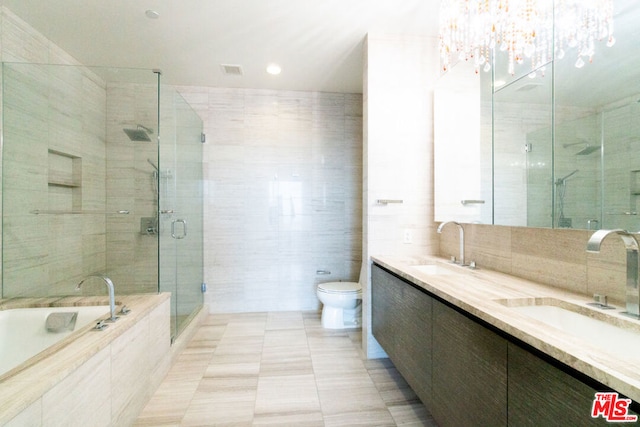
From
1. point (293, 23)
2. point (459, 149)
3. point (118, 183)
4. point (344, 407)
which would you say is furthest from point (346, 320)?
point (293, 23)

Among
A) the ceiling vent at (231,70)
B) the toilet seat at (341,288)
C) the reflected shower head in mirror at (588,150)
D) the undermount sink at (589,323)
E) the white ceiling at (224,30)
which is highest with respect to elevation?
the ceiling vent at (231,70)

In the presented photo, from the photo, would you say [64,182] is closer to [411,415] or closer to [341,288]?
[341,288]

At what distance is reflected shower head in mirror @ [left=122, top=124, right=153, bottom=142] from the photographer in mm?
2395

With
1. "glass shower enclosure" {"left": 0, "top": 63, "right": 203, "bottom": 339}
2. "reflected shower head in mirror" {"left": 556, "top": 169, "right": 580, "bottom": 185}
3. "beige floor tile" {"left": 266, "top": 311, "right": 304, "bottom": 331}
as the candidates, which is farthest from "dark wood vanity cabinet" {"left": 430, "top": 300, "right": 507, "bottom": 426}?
"glass shower enclosure" {"left": 0, "top": 63, "right": 203, "bottom": 339}

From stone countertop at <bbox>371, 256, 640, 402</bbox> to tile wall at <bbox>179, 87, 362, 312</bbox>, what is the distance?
5.04 feet

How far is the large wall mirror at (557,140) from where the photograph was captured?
3.40ft

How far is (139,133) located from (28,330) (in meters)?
1.60

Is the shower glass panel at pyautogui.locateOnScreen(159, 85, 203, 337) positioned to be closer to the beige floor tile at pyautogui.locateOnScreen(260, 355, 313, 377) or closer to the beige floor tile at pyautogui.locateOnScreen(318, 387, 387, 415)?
the beige floor tile at pyautogui.locateOnScreen(260, 355, 313, 377)

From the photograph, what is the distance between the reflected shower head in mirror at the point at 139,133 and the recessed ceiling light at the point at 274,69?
1270mm

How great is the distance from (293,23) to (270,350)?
2633 mm

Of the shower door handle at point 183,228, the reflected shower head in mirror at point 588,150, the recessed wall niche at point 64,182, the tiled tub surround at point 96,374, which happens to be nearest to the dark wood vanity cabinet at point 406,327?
the reflected shower head in mirror at point 588,150

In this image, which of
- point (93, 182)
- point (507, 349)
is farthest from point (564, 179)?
point (93, 182)

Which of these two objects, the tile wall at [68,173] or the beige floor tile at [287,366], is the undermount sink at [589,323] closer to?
the beige floor tile at [287,366]

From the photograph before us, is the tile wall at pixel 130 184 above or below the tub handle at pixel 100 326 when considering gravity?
above
